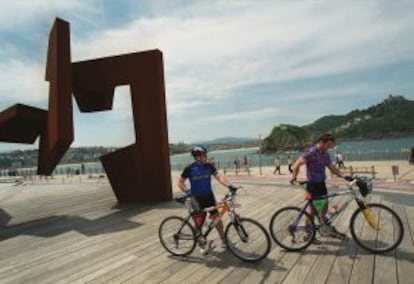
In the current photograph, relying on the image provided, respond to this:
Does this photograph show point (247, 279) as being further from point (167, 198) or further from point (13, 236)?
point (167, 198)

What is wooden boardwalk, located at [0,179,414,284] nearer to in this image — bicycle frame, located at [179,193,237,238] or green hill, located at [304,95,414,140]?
bicycle frame, located at [179,193,237,238]

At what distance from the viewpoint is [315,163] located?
7160 mm

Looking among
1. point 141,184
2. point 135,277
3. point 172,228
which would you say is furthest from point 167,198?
point 135,277

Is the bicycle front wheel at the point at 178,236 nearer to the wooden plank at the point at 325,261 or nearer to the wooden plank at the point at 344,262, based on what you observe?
the wooden plank at the point at 325,261

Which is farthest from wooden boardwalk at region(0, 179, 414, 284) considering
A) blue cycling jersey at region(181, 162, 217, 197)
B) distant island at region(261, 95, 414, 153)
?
distant island at region(261, 95, 414, 153)

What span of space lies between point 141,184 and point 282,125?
12584 centimetres

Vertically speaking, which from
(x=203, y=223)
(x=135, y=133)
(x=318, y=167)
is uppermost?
(x=135, y=133)

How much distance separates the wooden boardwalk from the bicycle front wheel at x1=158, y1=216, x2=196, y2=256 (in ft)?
0.57

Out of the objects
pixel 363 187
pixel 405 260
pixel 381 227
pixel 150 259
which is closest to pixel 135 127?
pixel 150 259

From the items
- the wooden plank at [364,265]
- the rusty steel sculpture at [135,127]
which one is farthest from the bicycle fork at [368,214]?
the rusty steel sculpture at [135,127]

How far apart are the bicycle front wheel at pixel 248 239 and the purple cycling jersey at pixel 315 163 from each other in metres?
1.41

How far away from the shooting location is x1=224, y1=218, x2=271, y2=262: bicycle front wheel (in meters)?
6.38

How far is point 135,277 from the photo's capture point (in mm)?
6387

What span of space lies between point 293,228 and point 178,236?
6.32ft
